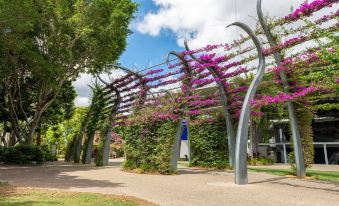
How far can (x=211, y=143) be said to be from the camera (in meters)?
15.9

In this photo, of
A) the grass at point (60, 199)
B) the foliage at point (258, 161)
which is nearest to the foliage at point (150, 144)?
the grass at point (60, 199)

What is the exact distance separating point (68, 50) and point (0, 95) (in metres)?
8.81

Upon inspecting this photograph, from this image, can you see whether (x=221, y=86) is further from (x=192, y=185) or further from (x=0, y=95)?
(x=0, y=95)

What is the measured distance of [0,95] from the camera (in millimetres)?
23703

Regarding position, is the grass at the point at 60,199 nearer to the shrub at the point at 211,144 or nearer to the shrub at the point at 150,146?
the shrub at the point at 150,146

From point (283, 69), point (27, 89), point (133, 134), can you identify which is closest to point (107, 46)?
point (133, 134)

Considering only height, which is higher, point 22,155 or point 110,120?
point 110,120

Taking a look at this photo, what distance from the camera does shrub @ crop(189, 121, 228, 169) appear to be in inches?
621

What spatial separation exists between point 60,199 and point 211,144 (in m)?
10.1

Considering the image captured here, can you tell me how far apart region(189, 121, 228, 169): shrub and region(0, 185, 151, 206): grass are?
9.30m

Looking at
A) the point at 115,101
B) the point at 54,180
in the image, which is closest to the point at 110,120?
the point at 115,101

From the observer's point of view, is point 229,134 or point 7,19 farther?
point 229,134

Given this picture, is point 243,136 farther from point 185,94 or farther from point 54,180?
point 54,180

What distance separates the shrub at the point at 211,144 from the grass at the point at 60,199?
9295 mm
